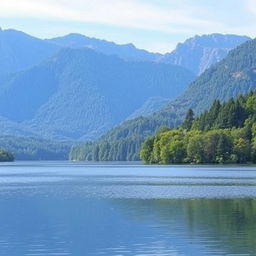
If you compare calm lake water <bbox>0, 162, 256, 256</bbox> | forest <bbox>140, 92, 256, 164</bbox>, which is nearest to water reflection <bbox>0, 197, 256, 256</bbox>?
calm lake water <bbox>0, 162, 256, 256</bbox>

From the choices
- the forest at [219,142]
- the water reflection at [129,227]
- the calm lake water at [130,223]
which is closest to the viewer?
the water reflection at [129,227]

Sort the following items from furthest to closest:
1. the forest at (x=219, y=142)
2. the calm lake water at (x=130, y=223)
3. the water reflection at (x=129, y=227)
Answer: the forest at (x=219, y=142), the calm lake water at (x=130, y=223), the water reflection at (x=129, y=227)

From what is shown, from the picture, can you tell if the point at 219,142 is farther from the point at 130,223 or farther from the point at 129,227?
the point at 129,227

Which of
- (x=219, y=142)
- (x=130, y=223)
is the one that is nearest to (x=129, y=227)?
(x=130, y=223)

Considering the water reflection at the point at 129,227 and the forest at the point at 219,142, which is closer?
the water reflection at the point at 129,227

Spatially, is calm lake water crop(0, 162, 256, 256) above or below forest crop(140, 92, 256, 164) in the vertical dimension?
below

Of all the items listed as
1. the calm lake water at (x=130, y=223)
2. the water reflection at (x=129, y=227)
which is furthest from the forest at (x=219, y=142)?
the water reflection at (x=129, y=227)

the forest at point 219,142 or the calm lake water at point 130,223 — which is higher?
the forest at point 219,142

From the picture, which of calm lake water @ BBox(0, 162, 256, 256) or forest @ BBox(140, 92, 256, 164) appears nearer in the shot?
calm lake water @ BBox(0, 162, 256, 256)

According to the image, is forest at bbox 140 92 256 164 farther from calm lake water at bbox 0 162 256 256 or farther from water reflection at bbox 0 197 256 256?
water reflection at bbox 0 197 256 256

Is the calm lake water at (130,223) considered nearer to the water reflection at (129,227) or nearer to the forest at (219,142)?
the water reflection at (129,227)

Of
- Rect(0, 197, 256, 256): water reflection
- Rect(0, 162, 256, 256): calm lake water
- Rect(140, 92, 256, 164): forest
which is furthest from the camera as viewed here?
Rect(140, 92, 256, 164): forest

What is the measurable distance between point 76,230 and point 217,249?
1171 cm

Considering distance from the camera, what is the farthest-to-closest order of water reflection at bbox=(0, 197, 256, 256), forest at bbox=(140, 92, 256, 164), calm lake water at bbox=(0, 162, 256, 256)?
forest at bbox=(140, 92, 256, 164) < calm lake water at bbox=(0, 162, 256, 256) < water reflection at bbox=(0, 197, 256, 256)
